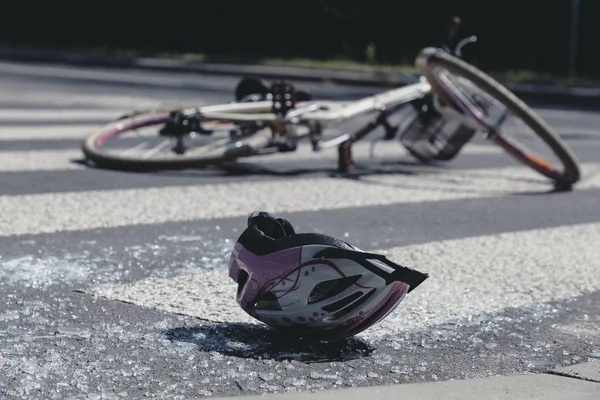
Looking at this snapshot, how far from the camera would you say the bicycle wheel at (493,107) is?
6.82 m

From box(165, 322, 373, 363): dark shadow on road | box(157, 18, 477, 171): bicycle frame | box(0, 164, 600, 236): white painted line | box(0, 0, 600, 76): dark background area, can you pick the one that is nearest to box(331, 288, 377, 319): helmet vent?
box(165, 322, 373, 363): dark shadow on road

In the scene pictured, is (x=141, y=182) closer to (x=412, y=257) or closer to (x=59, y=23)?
(x=412, y=257)

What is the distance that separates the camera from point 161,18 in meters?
24.0

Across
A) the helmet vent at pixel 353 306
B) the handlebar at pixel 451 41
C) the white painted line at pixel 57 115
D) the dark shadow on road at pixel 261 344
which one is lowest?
the white painted line at pixel 57 115

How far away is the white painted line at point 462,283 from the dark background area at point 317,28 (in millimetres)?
13595

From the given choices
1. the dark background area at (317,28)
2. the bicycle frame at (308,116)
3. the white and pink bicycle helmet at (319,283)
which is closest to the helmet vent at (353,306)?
the white and pink bicycle helmet at (319,283)

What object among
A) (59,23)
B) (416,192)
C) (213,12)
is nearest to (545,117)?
(416,192)

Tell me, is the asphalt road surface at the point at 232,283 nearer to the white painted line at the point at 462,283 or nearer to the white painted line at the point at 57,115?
the white painted line at the point at 462,283

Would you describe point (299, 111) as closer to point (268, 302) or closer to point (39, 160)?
point (39, 160)

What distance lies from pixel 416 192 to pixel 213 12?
17.1 m

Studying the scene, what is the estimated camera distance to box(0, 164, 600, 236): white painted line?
5.41m

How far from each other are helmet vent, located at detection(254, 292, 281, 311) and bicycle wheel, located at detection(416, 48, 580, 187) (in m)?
3.52

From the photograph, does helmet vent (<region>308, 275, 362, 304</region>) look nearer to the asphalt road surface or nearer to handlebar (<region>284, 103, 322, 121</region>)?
the asphalt road surface

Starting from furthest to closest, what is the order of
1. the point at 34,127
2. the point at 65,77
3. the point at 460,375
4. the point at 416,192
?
1. the point at 65,77
2. the point at 34,127
3. the point at 416,192
4. the point at 460,375
